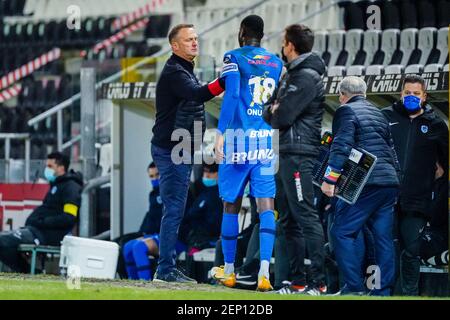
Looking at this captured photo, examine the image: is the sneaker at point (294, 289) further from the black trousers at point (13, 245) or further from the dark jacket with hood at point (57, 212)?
the black trousers at point (13, 245)

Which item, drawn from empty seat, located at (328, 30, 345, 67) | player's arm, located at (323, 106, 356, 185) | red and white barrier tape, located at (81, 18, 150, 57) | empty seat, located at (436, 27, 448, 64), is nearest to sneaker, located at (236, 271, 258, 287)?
player's arm, located at (323, 106, 356, 185)

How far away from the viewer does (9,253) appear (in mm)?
15469

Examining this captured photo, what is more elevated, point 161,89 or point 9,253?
point 161,89

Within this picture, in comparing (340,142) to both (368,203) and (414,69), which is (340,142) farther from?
(414,69)

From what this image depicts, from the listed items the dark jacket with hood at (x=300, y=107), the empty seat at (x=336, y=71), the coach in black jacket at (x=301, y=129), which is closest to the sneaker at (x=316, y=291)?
the coach in black jacket at (x=301, y=129)

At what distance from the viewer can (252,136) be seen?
10461 mm

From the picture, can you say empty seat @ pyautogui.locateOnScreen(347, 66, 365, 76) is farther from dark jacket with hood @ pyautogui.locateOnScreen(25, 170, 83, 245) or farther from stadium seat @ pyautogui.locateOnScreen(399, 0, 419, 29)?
dark jacket with hood @ pyautogui.locateOnScreen(25, 170, 83, 245)

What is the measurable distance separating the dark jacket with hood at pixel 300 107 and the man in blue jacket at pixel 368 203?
2.65ft

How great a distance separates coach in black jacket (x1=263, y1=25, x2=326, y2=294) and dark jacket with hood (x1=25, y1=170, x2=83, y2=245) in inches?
230

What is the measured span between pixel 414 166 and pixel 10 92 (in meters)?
12.2

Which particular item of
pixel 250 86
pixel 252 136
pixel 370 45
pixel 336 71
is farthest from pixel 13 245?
pixel 250 86
